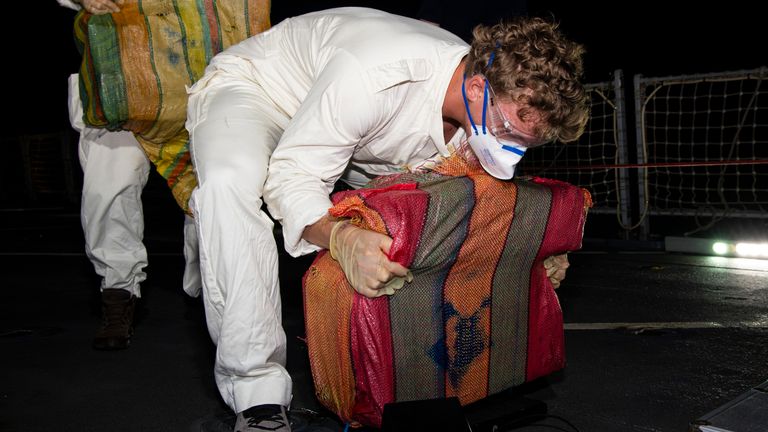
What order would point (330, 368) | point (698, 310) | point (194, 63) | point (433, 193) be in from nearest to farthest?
point (433, 193) < point (330, 368) < point (194, 63) < point (698, 310)

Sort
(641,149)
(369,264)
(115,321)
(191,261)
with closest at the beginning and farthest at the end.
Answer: (369,264) < (115,321) < (191,261) < (641,149)

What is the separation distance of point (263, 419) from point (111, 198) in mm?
1157

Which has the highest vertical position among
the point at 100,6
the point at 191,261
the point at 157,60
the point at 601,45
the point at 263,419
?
the point at 601,45

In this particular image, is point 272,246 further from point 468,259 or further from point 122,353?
point 122,353

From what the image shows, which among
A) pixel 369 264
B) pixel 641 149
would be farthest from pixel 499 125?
pixel 641 149

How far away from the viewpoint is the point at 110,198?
227 cm

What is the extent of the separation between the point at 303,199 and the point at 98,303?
173 cm

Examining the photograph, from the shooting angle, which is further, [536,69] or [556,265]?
[556,265]

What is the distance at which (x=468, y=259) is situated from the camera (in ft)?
4.69

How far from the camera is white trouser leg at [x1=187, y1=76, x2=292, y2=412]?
149 centimetres

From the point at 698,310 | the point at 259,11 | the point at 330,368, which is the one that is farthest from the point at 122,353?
the point at 698,310

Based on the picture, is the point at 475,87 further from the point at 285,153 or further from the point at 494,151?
the point at 285,153

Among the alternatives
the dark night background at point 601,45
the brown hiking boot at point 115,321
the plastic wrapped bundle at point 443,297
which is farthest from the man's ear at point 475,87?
the dark night background at point 601,45

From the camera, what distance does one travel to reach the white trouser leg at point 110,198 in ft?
7.47
